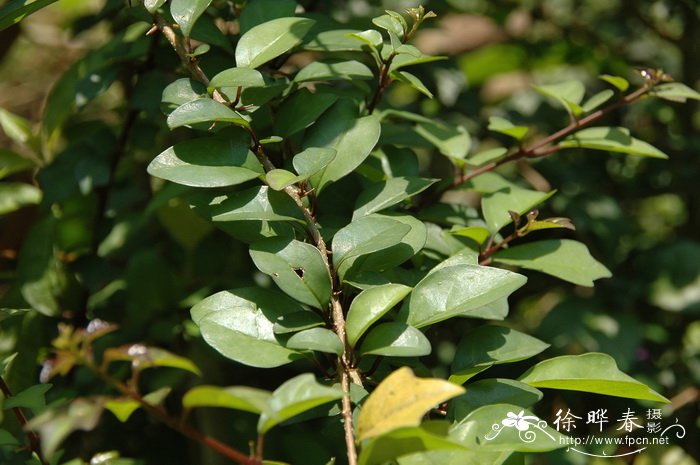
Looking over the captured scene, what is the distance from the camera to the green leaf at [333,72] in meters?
0.73

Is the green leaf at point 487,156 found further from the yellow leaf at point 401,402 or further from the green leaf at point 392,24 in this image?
the yellow leaf at point 401,402

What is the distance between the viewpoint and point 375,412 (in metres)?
0.52

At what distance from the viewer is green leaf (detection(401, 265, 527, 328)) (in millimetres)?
618

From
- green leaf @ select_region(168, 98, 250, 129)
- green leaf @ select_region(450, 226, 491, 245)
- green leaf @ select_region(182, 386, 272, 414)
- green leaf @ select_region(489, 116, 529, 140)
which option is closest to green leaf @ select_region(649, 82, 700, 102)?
green leaf @ select_region(489, 116, 529, 140)

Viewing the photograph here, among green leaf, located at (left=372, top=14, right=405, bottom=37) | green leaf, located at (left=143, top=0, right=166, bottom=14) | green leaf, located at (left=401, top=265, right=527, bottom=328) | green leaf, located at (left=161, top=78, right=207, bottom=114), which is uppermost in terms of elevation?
green leaf, located at (left=143, top=0, right=166, bottom=14)

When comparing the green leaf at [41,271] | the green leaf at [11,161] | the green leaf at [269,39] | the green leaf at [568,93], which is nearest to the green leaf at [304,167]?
the green leaf at [269,39]

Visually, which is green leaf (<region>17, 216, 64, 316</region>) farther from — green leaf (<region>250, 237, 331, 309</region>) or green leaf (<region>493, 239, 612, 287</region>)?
green leaf (<region>493, 239, 612, 287</region>)

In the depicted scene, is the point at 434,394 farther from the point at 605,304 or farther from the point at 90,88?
the point at 605,304

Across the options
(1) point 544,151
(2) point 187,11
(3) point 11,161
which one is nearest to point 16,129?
(3) point 11,161

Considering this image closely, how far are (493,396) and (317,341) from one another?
17 cm

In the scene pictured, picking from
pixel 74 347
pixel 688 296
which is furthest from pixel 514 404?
pixel 688 296

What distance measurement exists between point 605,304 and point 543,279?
0.34 ft

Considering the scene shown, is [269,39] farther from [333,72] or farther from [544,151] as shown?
[544,151]

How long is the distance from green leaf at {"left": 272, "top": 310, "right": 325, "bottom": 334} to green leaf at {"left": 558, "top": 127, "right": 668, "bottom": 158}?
39 centimetres
